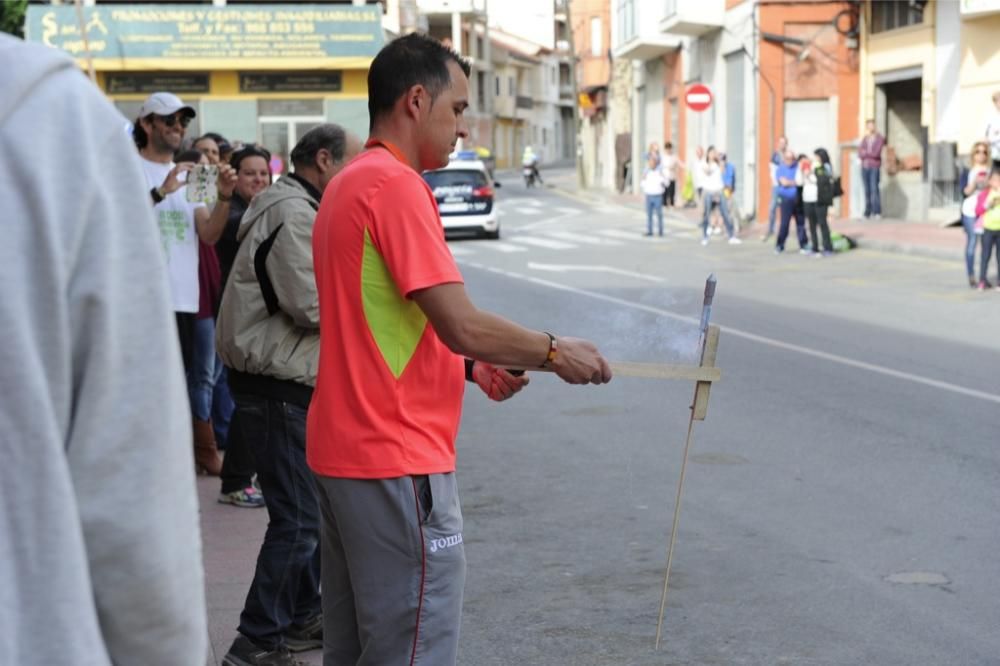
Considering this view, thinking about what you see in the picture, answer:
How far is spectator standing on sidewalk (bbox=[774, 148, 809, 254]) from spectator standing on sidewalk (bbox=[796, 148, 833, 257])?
227 millimetres

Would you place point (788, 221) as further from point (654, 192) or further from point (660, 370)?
point (660, 370)

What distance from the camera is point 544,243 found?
88.4ft

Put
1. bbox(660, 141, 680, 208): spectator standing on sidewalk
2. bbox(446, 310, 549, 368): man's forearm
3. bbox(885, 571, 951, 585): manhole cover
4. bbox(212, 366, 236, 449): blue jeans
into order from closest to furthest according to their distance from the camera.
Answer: bbox(446, 310, 549, 368): man's forearm, bbox(885, 571, 951, 585): manhole cover, bbox(212, 366, 236, 449): blue jeans, bbox(660, 141, 680, 208): spectator standing on sidewalk

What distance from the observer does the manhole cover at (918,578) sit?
553 cm

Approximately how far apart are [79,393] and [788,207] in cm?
2279

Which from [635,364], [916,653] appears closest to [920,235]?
[916,653]

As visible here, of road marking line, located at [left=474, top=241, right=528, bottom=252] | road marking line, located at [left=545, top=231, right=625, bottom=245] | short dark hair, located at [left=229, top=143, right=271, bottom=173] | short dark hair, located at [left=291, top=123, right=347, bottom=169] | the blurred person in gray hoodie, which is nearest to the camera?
the blurred person in gray hoodie

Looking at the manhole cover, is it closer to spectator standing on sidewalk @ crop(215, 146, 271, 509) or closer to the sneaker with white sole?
spectator standing on sidewalk @ crop(215, 146, 271, 509)

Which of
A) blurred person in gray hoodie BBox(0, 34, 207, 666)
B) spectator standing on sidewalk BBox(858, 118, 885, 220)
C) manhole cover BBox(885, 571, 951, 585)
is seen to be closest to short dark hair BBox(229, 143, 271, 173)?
manhole cover BBox(885, 571, 951, 585)

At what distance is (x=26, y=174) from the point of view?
1441mm

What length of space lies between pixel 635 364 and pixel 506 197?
152ft

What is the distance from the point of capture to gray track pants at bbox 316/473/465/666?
305 centimetres

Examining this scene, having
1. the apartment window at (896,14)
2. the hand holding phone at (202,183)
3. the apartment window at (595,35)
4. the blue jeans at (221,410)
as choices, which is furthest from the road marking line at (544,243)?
the apartment window at (595,35)

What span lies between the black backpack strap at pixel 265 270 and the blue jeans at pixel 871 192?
25244 millimetres
